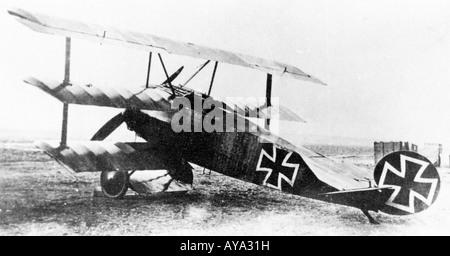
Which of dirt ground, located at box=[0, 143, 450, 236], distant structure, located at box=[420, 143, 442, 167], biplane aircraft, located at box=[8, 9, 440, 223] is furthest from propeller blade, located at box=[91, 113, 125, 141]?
distant structure, located at box=[420, 143, 442, 167]

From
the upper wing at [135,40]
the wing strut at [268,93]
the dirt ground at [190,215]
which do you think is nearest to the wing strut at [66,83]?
the upper wing at [135,40]

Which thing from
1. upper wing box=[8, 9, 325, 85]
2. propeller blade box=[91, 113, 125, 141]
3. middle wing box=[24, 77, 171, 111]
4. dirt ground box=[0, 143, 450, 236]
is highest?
upper wing box=[8, 9, 325, 85]

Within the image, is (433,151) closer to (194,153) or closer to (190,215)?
(194,153)

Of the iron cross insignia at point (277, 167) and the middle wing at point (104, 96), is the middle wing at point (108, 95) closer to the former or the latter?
the middle wing at point (104, 96)

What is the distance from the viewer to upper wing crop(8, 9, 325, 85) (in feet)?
17.2

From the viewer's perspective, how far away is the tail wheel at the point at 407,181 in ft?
15.8

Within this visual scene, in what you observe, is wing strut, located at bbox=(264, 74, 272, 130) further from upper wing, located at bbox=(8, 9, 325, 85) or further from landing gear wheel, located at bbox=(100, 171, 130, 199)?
landing gear wheel, located at bbox=(100, 171, 130, 199)

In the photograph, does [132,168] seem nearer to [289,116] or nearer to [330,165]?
[330,165]

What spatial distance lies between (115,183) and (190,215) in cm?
188

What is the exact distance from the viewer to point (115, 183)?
23.6ft

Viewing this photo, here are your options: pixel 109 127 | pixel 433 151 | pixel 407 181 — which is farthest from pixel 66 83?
pixel 433 151

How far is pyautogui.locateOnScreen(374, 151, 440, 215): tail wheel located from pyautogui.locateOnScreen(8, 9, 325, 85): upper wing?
11.4 ft
